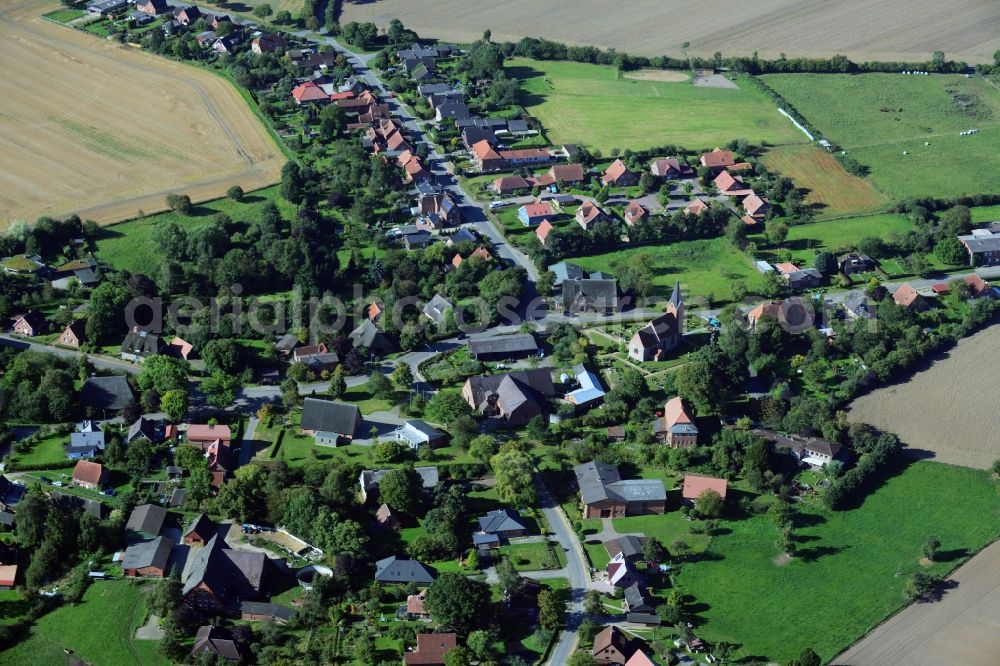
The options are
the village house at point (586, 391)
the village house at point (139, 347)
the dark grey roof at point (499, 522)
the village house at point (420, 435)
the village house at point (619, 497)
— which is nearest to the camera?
the dark grey roof at point (499, 522)

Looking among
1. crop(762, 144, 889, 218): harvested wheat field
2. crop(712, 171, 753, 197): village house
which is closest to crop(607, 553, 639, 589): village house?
crop(712, 171, 753, 197): village house

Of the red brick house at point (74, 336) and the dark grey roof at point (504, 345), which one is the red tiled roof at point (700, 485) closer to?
the dark grey roof at point (504, 345)

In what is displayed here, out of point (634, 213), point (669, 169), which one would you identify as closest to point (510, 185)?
point (634, 213)

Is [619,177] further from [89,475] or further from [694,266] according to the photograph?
[89,475]

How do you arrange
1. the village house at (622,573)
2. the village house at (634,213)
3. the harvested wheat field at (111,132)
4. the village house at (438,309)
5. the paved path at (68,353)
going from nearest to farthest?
the village house at (622,573) < the paved path at (68,353) < the village house at (438,309) < the village house at (634,213) < the harvested wheat field at (111,132)

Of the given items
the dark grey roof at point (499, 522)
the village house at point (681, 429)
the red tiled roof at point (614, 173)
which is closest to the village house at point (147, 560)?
the dark grey roof at point (499, 522)
